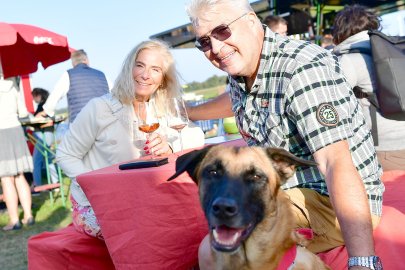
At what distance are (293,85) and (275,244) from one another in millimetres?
813

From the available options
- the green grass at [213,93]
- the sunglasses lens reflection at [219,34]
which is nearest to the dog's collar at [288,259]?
the sunglasses lens reflection at [219,34]

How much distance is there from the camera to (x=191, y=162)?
8.16 ft

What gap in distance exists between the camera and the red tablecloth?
2.68m

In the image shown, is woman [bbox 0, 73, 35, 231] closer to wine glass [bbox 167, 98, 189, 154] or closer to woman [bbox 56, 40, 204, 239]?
woman [bbox 56, 40, 204, 239]

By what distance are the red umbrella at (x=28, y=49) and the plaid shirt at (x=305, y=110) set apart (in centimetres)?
628

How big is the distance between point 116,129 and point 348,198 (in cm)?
205

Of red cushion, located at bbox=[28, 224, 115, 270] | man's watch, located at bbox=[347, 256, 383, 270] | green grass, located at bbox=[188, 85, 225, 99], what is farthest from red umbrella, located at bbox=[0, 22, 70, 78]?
green grass, located at bbox=[188, 85, 225, 99]

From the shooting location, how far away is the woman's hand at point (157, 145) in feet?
10.6

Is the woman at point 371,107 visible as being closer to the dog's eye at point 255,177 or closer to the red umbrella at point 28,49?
the dog's eye at point 255,177

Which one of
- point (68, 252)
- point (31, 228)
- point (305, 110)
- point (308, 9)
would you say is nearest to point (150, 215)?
point (68, 252)

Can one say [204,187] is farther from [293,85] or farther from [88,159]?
[88,159]

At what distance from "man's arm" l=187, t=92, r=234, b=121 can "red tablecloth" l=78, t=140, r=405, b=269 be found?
123 centimetres

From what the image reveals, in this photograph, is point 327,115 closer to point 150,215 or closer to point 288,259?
point 288,259

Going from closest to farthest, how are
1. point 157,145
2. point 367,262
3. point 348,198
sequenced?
point 367,262, point 348,198, point 157,145
